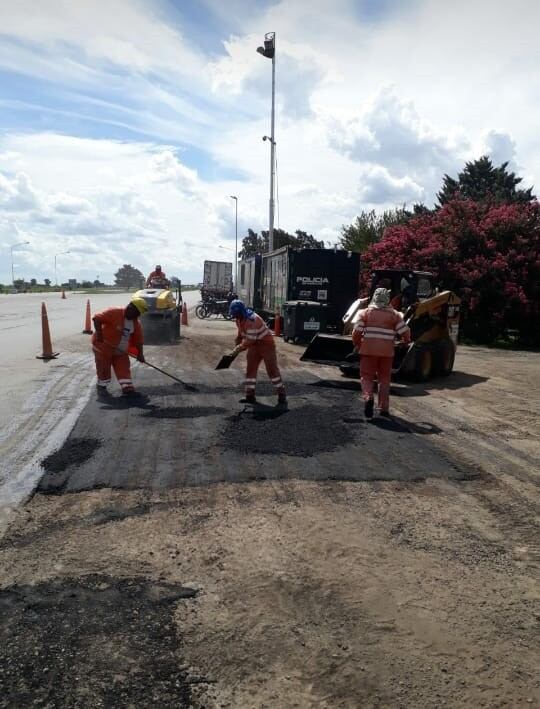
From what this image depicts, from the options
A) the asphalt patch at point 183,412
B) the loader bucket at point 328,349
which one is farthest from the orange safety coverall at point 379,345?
the loader bucket at point 328,349

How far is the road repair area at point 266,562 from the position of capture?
8.80 ft

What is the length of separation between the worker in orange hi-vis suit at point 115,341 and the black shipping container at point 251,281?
14182 mm

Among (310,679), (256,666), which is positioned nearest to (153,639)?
(256,666)

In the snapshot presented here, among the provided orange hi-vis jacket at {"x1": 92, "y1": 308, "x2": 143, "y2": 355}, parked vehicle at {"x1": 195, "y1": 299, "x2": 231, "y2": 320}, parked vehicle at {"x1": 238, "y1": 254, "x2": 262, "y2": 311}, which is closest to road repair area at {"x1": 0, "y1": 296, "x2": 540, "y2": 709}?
orange hi-vis jacket at {"x1": 92, "y1": 308, "x2": 143, "y2": 355}

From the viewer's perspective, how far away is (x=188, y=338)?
18.2 metres

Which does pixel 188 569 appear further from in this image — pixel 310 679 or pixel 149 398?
pixel 149 398

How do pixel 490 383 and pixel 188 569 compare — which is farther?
pixel 490 383

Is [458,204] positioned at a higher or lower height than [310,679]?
higher

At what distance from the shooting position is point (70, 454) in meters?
5.89

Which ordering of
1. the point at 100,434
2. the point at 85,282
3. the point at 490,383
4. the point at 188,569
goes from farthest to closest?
the point at 85,282 → the point at 490,383 → the point at 100,434 → the point at 188,569

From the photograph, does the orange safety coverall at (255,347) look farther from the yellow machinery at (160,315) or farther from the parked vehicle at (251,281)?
the parked vehicle at (251,281)

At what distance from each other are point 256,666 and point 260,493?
86.3 inches

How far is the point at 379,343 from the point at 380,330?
0.55ft

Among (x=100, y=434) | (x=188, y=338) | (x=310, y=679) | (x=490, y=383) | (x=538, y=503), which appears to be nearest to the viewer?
(x=310, y=679)
